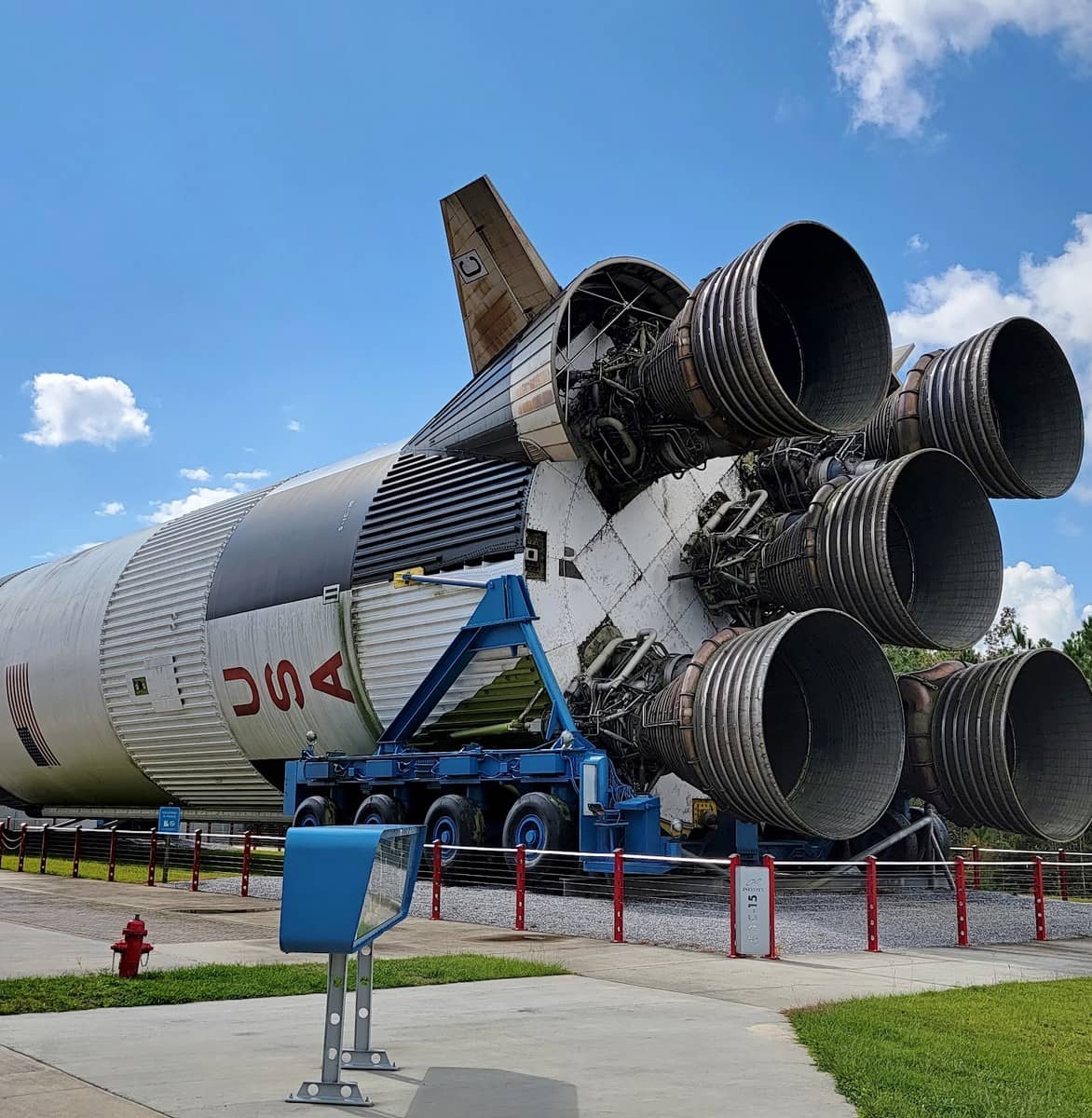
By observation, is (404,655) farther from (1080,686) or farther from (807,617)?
(1080,686)

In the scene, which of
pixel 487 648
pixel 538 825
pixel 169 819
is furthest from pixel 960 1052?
pixel 169 819

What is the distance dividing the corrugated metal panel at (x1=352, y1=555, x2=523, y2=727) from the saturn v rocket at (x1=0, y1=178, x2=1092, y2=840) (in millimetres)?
52

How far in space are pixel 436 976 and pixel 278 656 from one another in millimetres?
12001

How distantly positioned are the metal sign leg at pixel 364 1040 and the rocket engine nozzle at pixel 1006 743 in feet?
40.0

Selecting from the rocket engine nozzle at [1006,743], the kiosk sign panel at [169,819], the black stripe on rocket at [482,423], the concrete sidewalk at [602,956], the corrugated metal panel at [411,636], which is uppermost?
the black stripe on rocket at [482,423]

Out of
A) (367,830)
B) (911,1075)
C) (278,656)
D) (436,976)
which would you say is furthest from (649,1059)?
(278,656)

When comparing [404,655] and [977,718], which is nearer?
[977,718]

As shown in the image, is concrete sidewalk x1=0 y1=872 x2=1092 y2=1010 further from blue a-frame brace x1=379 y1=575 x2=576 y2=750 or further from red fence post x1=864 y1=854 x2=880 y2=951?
blue a-frame brace x1=379 y1=575 x2=576 y2=750

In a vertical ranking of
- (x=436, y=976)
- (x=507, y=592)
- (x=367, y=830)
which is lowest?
(x=436, y=976)

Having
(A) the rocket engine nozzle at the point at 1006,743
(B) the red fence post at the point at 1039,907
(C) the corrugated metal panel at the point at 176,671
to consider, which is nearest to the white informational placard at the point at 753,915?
(B) the red fence post at the point at 1039,907

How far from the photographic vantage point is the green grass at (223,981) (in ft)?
24.5

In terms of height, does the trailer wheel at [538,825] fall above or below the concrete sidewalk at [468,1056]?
above

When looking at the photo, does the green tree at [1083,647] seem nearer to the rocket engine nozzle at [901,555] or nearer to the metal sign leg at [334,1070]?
the rocket engine nozzle at [901,555]

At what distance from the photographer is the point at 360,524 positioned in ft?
63.3
